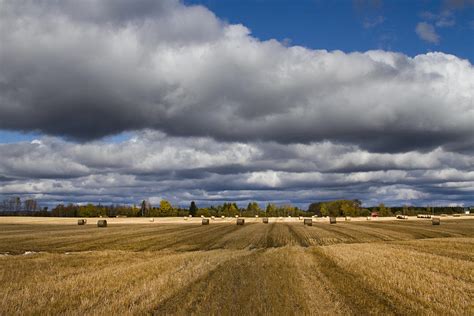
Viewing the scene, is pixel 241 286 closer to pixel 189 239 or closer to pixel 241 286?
pixel 241 286

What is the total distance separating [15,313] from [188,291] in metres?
5.09

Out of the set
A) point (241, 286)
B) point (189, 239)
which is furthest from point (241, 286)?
point (189, 239)

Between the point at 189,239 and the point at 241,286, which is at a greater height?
the point at 241,286

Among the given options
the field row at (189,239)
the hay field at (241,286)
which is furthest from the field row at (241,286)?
the field row at (189,239)

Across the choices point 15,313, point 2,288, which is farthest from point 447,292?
point 2,288

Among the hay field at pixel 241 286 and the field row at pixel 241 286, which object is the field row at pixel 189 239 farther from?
the field row at pixel 241 286

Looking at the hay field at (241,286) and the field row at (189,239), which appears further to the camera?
the field row at (189,239)

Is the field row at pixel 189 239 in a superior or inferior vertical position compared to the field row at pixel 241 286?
inferior

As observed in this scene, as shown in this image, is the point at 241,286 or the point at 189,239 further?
the point at 189,239

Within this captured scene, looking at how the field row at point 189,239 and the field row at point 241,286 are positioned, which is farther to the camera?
the field row at point 189,239

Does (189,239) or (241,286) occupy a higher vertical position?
(241,286)

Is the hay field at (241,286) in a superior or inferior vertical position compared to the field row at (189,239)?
superior

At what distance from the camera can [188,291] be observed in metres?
14.8

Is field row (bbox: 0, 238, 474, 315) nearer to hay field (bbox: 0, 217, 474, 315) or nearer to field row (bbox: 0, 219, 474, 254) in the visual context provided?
hay field (bbox: 0, 217, 474, 315)
